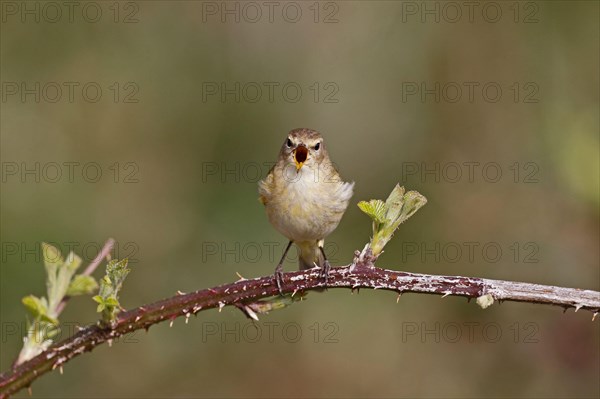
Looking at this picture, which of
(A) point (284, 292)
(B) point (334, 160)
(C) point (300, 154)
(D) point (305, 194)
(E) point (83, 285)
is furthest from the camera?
(B) point (334, 160)

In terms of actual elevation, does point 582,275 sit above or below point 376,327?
above

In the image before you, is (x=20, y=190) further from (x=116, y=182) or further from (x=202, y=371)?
(x=202, y=371)

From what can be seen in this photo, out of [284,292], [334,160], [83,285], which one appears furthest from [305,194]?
[83,285]

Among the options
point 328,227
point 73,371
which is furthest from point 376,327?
point 73,371

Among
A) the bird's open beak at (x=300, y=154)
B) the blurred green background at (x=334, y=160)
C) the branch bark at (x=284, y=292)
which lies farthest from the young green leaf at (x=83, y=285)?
the blurred green background at (x=334, y=160)

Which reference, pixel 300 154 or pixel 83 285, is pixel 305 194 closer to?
pixel 300 154

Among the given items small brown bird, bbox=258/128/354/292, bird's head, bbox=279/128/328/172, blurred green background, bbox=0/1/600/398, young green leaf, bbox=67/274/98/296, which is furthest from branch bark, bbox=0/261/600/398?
blurred green background, bbox=0/1/600/398

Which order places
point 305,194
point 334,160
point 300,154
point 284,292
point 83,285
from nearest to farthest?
point 83,285 < point 284,292 < point 305,194 < point 300,154 < point 334,160
